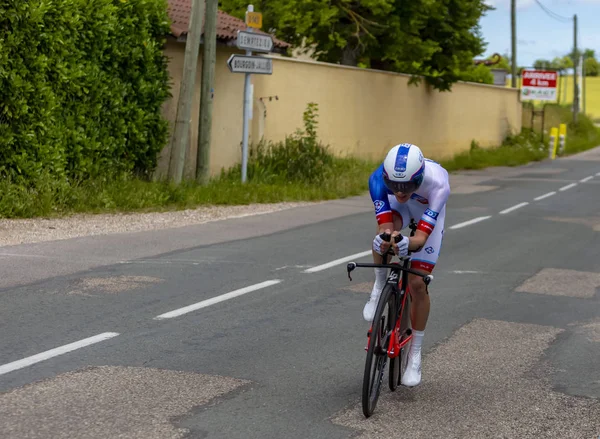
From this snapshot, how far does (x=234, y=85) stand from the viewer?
2028 centimetres

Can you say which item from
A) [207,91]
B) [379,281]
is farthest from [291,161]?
[379,281]

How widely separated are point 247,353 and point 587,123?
5379cm

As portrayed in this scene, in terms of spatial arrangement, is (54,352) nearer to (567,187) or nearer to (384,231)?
(384,231)

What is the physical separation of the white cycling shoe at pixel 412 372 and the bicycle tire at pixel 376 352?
409mm

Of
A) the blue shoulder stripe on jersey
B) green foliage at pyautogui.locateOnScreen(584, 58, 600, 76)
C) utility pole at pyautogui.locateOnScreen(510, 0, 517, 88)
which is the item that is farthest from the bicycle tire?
green foliage at pyautogui.locateOnScreen(584, 58, 600, 76)

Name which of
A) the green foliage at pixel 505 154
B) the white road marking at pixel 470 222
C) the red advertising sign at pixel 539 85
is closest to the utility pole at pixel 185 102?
the white road marking at pixel 470 222

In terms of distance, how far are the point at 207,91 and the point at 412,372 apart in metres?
12.1

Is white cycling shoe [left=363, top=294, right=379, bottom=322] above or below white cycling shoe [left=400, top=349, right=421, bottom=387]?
above

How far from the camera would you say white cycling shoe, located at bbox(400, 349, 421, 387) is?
6.03 meters

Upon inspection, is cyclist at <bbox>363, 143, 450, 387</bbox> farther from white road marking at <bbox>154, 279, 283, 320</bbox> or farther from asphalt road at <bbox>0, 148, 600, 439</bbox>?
white road marking at <bbox>154, 279, 283, 320</bbox>

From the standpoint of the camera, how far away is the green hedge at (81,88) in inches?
535

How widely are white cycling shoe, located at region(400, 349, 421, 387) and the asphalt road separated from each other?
116mm

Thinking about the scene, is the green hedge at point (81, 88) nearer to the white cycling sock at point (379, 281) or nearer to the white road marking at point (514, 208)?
the white road marking at point (514, 208)

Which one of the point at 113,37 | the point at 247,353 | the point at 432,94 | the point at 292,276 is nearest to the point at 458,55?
the point at 432,94
